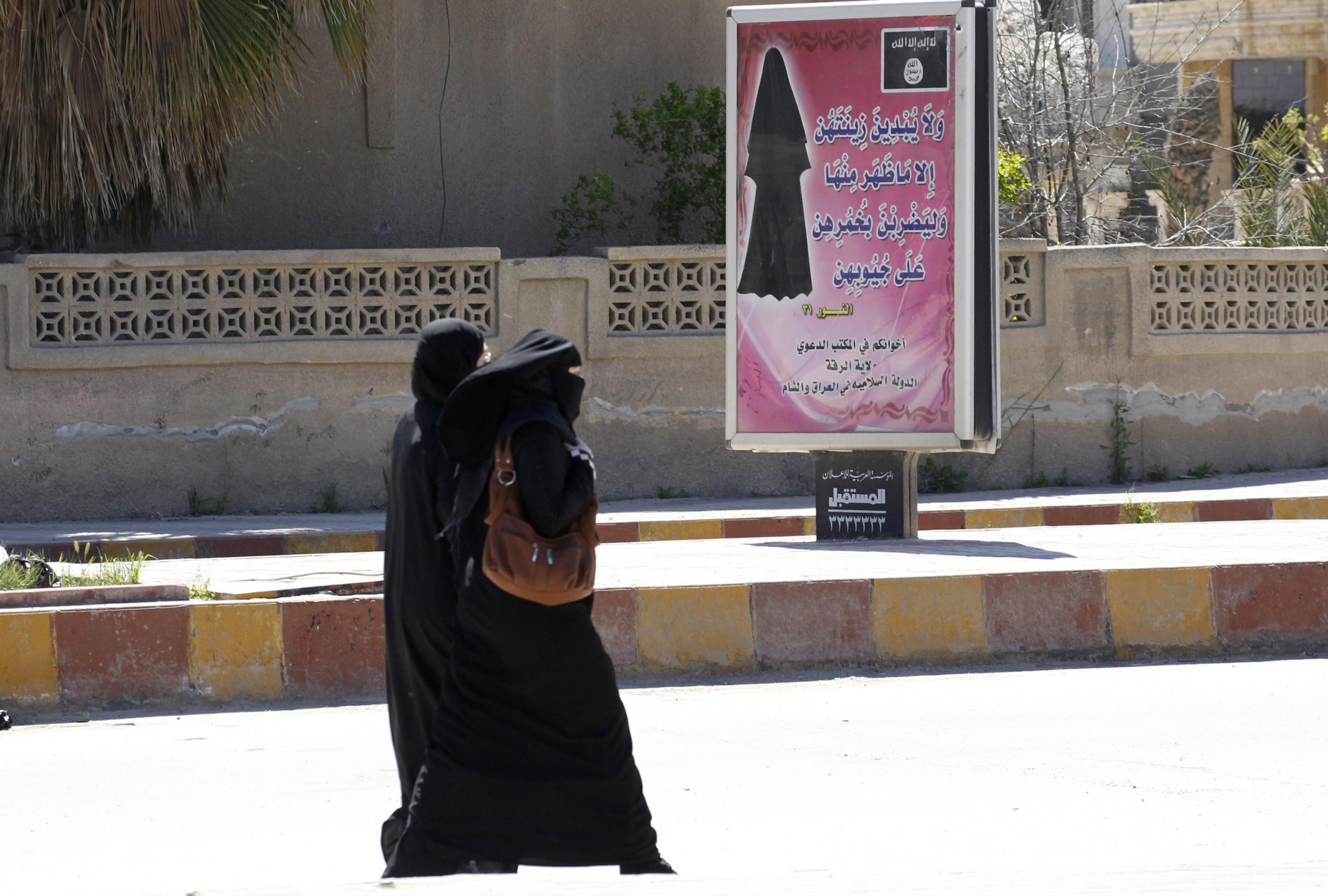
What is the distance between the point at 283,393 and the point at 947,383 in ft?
14.9

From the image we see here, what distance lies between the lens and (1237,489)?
439 inches

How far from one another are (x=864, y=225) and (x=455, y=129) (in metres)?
5.54

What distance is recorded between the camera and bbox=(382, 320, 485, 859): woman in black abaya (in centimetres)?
354

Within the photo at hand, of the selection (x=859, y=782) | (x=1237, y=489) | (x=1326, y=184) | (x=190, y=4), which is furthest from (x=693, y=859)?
(x=1326, y=184)

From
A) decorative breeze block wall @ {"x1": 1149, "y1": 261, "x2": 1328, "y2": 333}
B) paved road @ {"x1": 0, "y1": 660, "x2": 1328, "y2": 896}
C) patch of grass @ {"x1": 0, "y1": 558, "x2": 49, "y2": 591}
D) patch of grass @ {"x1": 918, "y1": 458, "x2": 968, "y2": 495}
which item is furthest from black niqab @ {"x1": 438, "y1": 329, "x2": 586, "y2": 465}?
decorative breeze block wall @ {"x1": 1149, "y1": 261, "x2": 1328, "y2": 333}

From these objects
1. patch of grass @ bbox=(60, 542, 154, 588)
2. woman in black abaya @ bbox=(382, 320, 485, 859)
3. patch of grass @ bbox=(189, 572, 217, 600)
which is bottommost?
patch of grass @ bbox=(189, 572, 217, 600)

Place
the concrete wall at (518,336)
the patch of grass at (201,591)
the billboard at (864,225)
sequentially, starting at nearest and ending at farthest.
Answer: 1. the patch of grass at (201,591)
2. the billboard at (864,225)
3. the concrete wall at (518,336)

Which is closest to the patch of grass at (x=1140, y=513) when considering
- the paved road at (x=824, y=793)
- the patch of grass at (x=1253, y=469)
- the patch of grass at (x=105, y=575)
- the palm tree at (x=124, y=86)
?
the patch of grass at (x=1253, y=469)

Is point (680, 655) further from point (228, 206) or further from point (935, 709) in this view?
point (228, 206)

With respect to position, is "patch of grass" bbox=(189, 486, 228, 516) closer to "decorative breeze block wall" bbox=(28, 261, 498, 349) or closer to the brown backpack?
"decorative breeze block wall" bbox=(28, 261, 498, 349)

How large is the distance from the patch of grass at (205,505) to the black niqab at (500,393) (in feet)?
24.8

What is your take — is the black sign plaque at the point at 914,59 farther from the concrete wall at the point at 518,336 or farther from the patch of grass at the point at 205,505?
the patch of grass at the point at 205,505

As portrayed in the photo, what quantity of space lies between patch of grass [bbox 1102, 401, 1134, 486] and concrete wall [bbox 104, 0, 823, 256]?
14.1ft

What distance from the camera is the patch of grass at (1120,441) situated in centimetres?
1180
